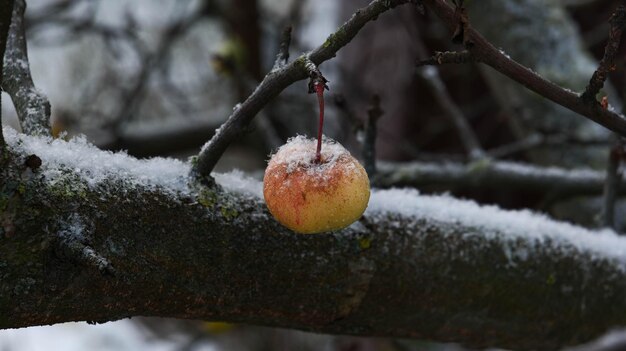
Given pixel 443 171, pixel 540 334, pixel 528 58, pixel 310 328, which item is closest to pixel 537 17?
pixel 528 58

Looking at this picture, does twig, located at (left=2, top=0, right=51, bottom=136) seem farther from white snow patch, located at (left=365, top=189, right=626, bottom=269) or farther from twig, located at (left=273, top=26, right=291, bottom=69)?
white snow patch, located at (left=365, top=189, right=626, bottom=269)

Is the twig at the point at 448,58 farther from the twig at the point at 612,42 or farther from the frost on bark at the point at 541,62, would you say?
the frost on bark at the point at 541,62

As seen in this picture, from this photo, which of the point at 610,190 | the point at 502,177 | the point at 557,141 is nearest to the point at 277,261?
the point at 610,190

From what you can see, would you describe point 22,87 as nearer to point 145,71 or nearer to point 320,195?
point 320,195

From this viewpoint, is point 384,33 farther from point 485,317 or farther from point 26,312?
point 26,312

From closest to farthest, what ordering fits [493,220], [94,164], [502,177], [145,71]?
[94,164] < [493,220] < [502,177] < [145,71]

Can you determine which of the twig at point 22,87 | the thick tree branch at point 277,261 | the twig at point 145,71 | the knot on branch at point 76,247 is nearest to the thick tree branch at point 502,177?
the thick tree branch at point 277,261
